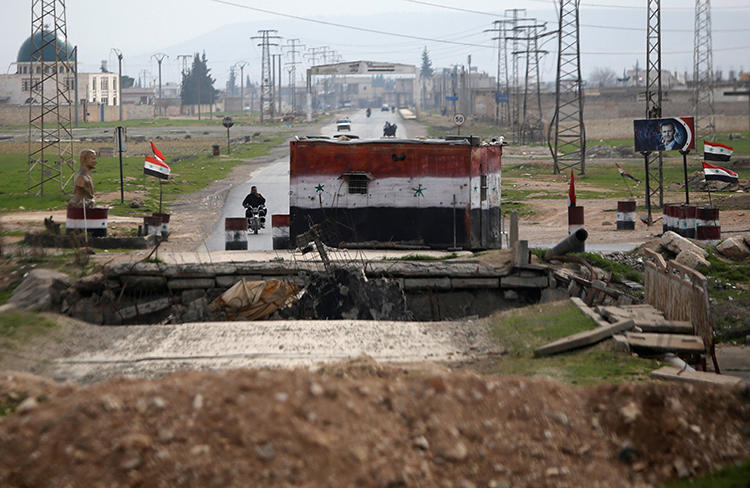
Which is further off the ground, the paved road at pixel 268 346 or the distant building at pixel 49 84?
the distant building at pixel 49 84

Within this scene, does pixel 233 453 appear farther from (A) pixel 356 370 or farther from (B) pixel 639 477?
(B) pixel 639 477

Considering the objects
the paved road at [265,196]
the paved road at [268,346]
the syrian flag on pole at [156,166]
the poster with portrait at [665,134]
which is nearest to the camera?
the paved road at [268,346]

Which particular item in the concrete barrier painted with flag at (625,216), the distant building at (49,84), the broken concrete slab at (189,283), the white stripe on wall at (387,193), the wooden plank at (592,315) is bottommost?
the wooden plank at (592,315)

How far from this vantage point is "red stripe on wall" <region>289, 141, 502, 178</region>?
19.7 metres

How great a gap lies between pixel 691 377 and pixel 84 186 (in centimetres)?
1453

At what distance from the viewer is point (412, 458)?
6.85 meters

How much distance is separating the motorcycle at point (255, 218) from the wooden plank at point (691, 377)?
15921 millimetres

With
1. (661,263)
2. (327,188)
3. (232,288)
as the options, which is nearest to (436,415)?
(661,263)

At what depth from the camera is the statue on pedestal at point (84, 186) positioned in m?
19.7

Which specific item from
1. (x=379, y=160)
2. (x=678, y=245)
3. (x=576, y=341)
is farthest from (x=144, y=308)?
(x=678, y=245)

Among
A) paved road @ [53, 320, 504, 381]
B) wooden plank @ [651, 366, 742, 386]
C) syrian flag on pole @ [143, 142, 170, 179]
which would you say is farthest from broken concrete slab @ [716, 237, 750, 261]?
syrian flag on pole @ [143, 142, 170, 179]

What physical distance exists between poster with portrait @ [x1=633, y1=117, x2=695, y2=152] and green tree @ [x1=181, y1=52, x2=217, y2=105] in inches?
5644

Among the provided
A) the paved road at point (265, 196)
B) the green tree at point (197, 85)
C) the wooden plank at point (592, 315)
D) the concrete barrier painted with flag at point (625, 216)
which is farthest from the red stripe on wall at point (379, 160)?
the green tree at point (197, 85)

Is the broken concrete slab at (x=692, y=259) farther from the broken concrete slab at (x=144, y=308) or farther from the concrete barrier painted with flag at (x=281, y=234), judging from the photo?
the broken concrete slab at (x=144, y=308)
